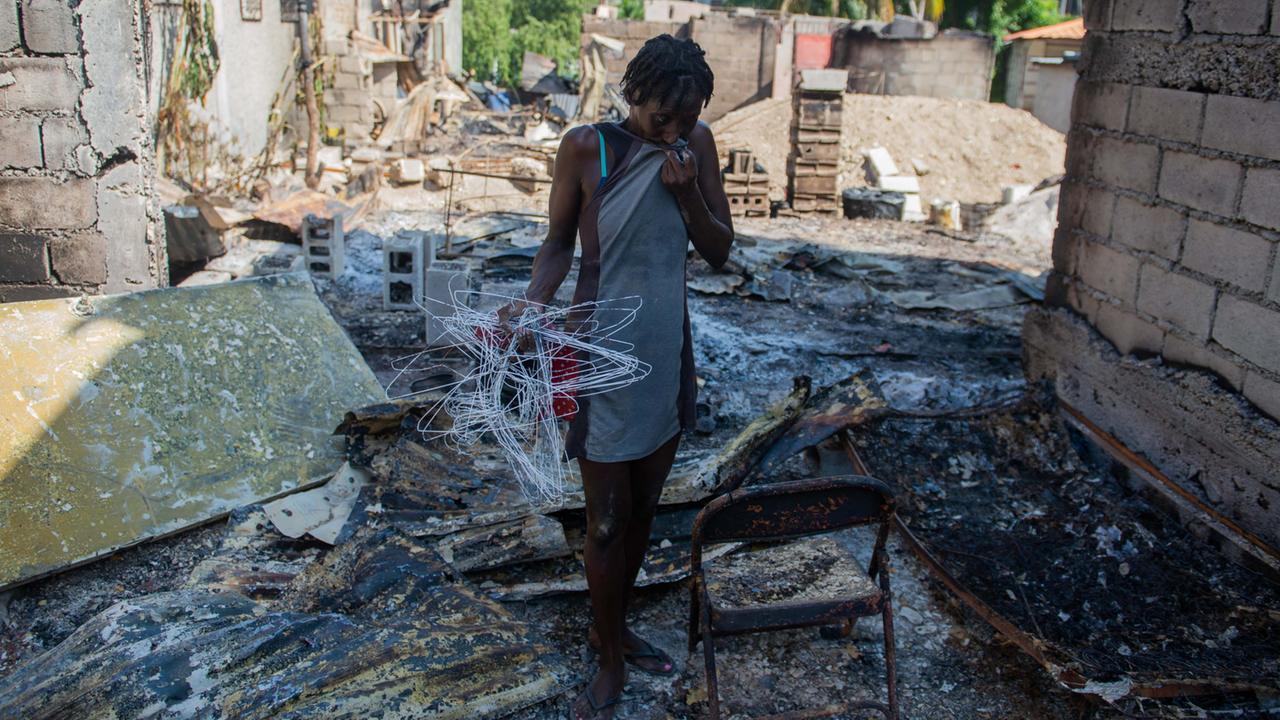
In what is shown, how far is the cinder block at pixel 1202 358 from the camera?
3.97 metres

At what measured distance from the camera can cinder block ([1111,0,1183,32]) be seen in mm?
4316

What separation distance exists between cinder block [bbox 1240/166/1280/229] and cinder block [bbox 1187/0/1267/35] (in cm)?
47

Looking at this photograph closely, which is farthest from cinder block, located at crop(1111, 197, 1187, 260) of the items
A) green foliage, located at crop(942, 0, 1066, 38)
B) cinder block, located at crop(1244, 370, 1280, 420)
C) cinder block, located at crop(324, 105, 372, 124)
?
green foliage, located at crop(942, 0, 1066, 38)

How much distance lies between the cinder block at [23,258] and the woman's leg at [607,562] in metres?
3.80

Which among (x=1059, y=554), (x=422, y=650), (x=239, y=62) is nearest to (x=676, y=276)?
(x=422, y=650)

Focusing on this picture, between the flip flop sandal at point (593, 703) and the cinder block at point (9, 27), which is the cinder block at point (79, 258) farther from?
the flip flop sandal at point (593, 703)

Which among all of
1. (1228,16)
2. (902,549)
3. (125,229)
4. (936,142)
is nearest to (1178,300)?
(1228,16)

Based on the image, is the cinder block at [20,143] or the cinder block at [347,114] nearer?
the cinder block at [20,143]

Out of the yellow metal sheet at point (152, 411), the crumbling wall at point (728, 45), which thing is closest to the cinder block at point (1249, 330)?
the yellow metal sheet at point (152, 411)

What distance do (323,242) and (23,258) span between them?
11.4ft

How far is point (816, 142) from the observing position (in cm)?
1283

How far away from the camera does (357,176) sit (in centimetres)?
1327

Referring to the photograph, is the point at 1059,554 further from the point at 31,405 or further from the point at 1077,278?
the point at 31,405

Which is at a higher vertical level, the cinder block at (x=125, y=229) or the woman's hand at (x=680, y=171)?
the woman's hand at (x=680, y=171)
